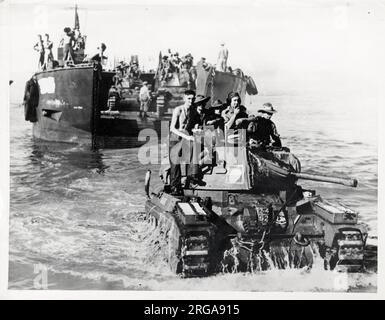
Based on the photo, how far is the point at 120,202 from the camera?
254 inches

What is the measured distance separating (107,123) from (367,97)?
3370 mm

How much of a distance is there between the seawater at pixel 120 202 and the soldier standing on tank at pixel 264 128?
100 mm

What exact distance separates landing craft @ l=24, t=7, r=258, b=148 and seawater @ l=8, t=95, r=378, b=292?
215mm

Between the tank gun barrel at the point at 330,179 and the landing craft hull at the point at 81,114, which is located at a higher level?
the landing craft hull at the point at 81,114

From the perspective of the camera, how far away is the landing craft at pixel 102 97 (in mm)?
6598

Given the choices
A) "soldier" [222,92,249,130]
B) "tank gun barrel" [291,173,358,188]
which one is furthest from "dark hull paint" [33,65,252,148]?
"tank gun barrel" [291,173,358,188]

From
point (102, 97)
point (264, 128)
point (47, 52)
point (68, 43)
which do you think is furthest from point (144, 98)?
point (264, 128)

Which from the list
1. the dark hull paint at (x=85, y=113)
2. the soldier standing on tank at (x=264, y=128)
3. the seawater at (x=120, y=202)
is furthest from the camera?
the dark hull paint at (x=85, y=113)

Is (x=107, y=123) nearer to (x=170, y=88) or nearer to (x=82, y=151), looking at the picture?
(x=82, y=151)

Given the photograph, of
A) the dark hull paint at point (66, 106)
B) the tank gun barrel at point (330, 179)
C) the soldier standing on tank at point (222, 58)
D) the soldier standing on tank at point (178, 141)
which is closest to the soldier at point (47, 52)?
the dark hull paint at point (66, 106)

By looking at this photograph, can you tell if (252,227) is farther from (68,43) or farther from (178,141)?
(68,43)

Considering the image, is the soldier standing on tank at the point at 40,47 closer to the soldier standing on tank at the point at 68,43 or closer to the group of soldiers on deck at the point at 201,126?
the soldier standing on tank at the point at 68,43

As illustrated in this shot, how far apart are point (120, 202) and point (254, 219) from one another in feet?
5.59
